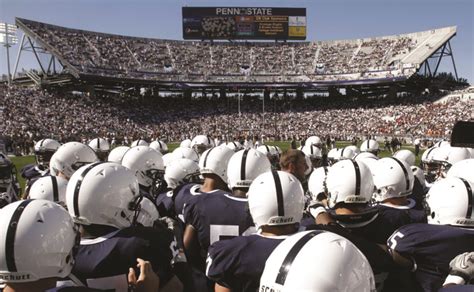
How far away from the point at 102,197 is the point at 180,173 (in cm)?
310

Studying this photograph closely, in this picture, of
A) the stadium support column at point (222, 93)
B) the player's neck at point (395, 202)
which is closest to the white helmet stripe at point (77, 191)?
the player's neck at point (395, 202)

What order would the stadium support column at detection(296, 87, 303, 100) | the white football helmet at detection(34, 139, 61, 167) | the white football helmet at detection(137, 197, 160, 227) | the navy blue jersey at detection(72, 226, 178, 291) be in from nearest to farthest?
the navy blue jersey at detection(72, 226, 178, 291) < the white football helmet at detection(137, 197, 160, 227) < the white football helmet at detection(34, 139, 61, 167) < the stadium support column at detection(296, 87, 303, 100)

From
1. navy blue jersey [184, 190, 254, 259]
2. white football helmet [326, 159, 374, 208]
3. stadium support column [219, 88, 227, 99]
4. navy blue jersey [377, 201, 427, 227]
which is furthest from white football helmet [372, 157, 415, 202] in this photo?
stadium support column [219, 88, 227, 99]

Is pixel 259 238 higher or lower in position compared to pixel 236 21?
lower

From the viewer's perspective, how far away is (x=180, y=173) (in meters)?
6.25

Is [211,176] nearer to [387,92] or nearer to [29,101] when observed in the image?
[29,101]

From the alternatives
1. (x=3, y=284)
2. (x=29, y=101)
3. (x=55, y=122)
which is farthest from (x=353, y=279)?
(x=29, y=101)

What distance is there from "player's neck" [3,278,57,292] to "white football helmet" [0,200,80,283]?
45 millimetres

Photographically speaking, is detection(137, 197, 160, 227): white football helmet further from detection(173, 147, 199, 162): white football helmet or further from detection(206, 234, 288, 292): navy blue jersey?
detection(173, 147, 199, 162): white football helmet

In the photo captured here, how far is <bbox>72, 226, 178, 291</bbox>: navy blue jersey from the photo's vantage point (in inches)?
111

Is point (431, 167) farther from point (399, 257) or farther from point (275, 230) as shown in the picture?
point (275, 230)

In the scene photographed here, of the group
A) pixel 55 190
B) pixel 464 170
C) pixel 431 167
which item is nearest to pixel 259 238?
pixel 55 190

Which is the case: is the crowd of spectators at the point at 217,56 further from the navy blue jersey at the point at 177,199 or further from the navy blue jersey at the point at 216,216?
the navy blue jersey at the point at 216,216

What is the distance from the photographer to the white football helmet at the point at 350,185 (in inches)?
148
